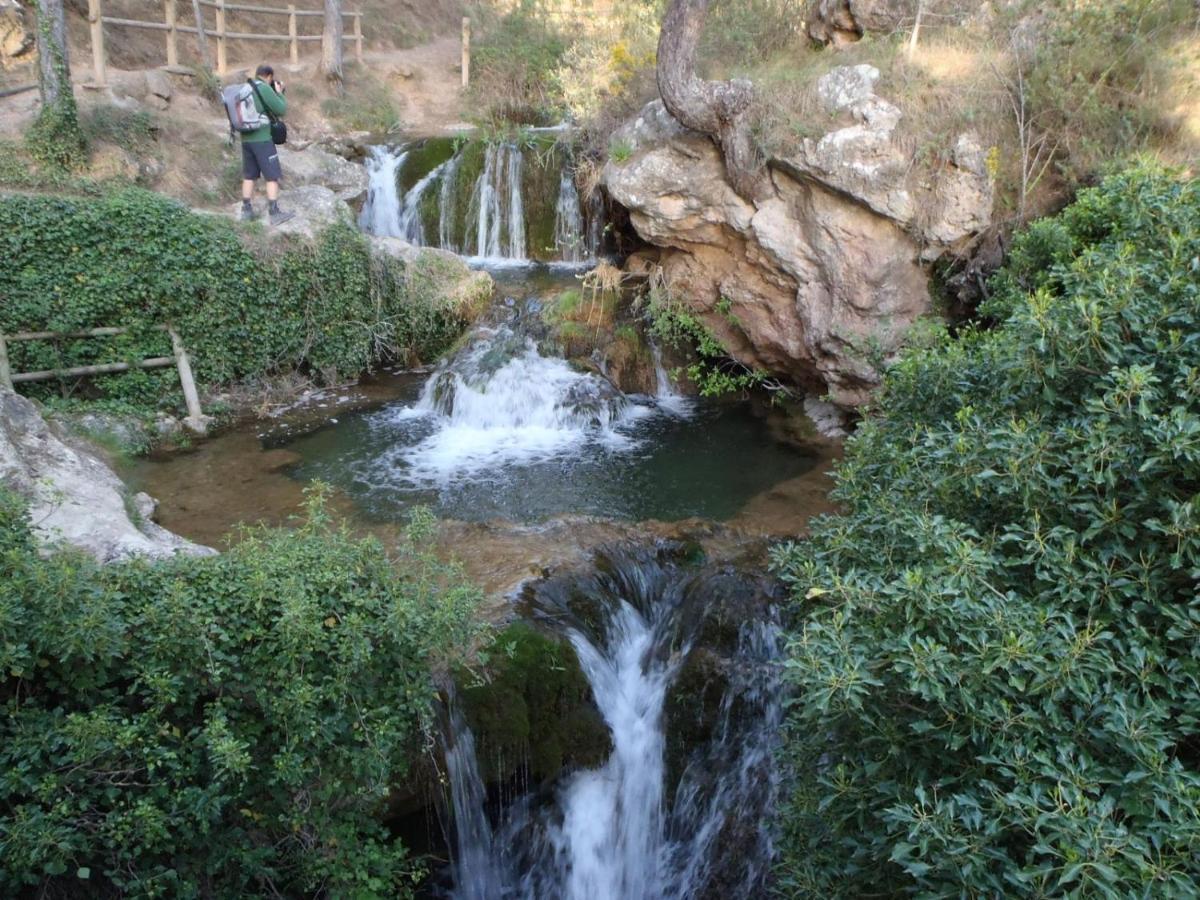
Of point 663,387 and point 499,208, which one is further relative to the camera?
point 499,208

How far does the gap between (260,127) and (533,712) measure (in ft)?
27.0

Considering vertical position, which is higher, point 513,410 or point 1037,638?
point 1037,638

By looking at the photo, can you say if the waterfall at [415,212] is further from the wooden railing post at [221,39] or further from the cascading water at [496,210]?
the wooden railing post at [221,39]

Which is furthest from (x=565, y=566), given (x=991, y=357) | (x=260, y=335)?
(x=260, y=335)

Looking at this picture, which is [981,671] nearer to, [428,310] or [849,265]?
[849,265]

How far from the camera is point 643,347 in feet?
36.4

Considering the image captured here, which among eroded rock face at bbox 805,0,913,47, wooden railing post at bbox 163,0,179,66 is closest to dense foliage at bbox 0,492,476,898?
eroded rock face at bbox 805,0,913,47

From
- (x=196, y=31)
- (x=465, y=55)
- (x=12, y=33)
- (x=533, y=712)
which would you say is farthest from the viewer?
(x=465, y=55)

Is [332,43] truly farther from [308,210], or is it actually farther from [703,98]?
[703,98]

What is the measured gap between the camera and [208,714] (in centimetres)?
388

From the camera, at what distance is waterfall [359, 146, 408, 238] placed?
13.2 meters

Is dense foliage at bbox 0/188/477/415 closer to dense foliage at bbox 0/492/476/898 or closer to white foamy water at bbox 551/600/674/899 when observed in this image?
dense foliage at bbox 0/492/476/898

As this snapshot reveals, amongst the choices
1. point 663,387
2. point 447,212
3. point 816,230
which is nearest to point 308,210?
point 447,212

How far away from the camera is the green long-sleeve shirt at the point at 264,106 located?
9.72 meters
